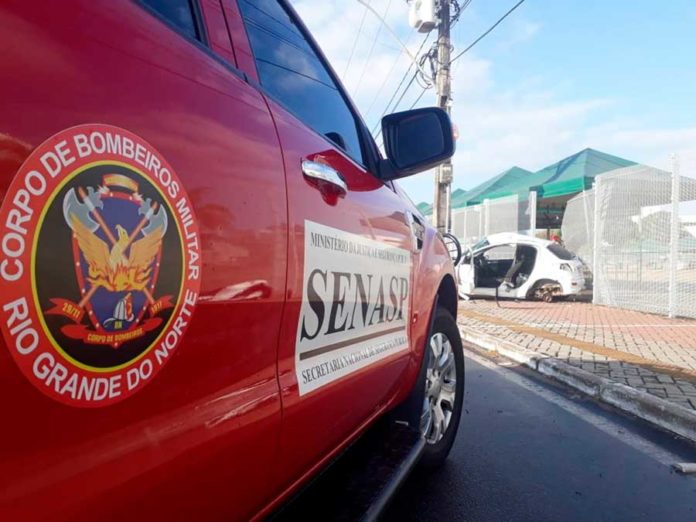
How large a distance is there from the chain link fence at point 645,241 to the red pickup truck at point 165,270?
902cm

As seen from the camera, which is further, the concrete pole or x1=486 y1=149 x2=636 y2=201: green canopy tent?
x1=486 y1=149 x2=636 y2=201: green canopy tent

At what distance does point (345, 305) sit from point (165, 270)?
819 mm

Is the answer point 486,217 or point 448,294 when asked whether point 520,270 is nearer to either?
point 486,217

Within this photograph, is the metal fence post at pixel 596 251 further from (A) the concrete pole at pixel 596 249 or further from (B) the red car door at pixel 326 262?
(B) the red car door at pixel 326 262

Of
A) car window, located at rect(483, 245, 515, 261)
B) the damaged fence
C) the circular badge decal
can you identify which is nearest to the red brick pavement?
the damaged fence

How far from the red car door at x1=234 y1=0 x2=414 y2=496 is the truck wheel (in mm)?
603

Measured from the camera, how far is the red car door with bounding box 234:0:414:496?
1.44 metres

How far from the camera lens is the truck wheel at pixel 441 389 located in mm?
2918

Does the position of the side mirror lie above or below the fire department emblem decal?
above

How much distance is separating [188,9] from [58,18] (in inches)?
23.2

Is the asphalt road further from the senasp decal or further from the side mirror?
the side mirror

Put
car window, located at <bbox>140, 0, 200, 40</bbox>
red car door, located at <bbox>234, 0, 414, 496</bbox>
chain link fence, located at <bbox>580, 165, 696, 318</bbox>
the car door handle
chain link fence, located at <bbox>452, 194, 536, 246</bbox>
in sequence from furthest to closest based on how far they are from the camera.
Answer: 1. chain link fence, located at <bbox>452, 194, 536, 246</bbox>
2. chain link fence, located at <bbox>580, 165, 696, 318</bbox>
3. the car door handle
4. red car door, located at <bbox>234, 0, 414, 496</bbox>
5. car window, located at <bbox>140, 0, 200, 40</bbox>

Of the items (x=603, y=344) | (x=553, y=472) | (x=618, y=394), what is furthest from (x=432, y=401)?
(x=603, y=344)

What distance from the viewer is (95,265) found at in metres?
0.88
